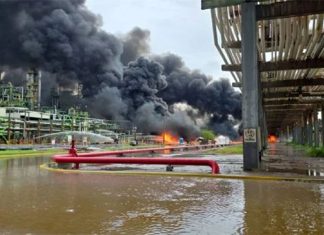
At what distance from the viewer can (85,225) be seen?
21.7 ft

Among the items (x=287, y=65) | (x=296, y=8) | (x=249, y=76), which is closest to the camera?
(x=296, y=8)

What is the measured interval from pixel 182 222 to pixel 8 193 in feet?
18.5

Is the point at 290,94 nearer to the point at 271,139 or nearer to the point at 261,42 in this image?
the point at 261,42

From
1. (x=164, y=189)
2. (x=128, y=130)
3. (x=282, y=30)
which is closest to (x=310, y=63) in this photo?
(x=282, y=30)

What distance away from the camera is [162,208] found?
827 centimetres

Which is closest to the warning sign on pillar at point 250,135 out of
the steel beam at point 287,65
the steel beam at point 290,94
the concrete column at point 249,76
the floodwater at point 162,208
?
the concrete column at point 249,76

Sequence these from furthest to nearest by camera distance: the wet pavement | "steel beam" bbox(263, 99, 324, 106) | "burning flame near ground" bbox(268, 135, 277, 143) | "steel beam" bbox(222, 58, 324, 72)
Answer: "burning flame near ground" bbox(268, 135, 277, 143) < "steel beam" bbox(263, 99, 324, 106) < "steel beam" bbox(222, 58, 324, 72) < the wet pavement

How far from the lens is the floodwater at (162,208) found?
20.9 feet

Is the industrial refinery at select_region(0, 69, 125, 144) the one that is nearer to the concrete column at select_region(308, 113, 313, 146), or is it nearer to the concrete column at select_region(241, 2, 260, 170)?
the concrete column at select_region(308, 113, 313, 146)

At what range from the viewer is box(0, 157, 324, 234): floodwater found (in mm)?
A: 6375

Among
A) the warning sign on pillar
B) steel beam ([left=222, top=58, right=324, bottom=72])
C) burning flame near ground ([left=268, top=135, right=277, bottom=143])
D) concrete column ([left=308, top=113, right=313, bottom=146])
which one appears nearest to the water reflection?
the warning sign on pillar

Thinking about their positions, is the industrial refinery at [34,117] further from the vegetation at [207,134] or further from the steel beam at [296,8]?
the steel beam at [296,8]

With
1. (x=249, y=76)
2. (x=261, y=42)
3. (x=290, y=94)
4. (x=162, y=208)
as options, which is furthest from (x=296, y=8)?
(x=290, y=94)

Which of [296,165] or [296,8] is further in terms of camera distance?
[296,165]
